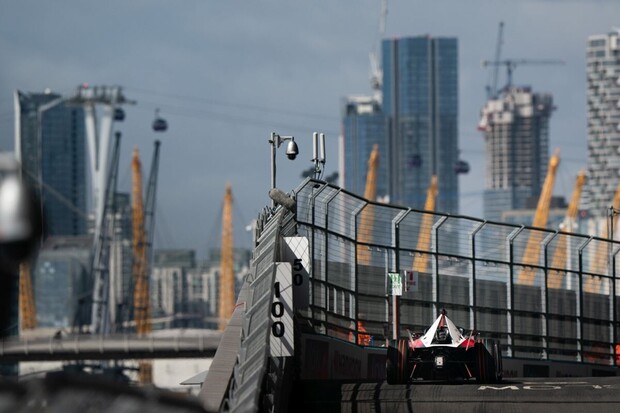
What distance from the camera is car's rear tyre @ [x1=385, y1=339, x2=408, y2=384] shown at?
75.8 ft

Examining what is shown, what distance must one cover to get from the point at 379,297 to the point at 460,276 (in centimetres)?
366

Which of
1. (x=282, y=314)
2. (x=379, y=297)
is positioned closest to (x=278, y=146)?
(x=379, y=297)

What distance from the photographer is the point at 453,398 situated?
67.6 ft

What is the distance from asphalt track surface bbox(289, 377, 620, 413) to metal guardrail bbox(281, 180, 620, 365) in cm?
427

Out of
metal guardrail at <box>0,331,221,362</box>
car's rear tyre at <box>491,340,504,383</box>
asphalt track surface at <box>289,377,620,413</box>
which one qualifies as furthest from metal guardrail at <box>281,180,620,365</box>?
metal guardrail at <box>0,331,221,362</box>

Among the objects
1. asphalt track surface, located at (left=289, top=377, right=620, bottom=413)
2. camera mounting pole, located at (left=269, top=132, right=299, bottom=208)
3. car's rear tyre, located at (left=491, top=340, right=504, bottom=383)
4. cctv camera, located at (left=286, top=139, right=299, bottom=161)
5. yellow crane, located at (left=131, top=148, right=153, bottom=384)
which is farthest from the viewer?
yellow crane, located at (left=131, top=148, right=153, bottom=384)

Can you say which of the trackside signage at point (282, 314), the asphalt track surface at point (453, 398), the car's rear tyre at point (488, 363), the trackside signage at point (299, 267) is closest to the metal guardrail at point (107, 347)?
the trackside signage at point (299, 267)

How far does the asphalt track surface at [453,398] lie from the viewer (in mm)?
20203

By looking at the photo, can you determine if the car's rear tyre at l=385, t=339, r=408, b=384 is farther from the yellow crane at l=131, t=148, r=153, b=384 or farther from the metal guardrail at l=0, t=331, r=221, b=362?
the yellow crane at l=131, t=148, r=153, b=384

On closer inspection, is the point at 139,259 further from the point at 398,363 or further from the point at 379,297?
the point at 398,363

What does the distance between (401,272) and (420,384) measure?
1035 cm

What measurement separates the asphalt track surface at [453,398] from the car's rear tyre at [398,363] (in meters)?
0.61

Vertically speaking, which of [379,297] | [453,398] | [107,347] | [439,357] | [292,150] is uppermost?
[292,150]

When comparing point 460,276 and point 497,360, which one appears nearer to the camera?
point 497,360
